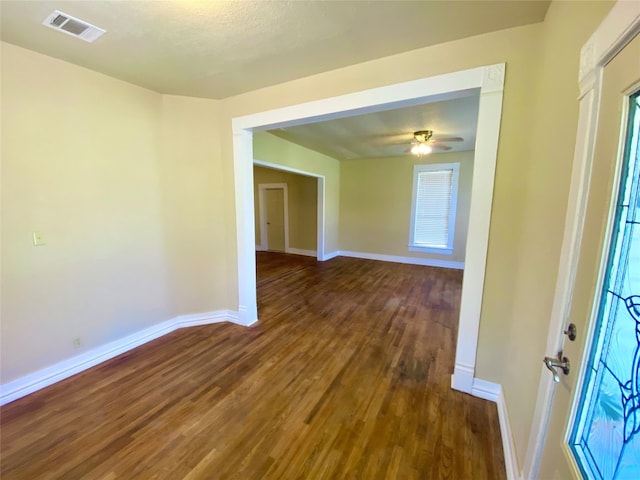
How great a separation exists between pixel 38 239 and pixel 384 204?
6.03 m

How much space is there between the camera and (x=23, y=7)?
1502 millimetres

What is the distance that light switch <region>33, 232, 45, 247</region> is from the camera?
2041 millimetres

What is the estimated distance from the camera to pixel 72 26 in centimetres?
168

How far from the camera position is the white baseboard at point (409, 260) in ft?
19.7

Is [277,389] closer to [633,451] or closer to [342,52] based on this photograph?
[633,451]

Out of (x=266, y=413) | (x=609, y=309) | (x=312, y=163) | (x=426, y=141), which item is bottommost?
(x=266, y=413)

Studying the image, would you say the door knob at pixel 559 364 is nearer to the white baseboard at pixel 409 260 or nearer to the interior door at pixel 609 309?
the interior door at pixel 609 309

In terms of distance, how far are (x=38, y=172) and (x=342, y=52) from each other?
2530mm

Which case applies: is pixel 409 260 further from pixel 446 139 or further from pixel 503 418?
pixel 503 418

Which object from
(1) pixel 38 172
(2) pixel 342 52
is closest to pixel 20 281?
(1) pixel 38 172

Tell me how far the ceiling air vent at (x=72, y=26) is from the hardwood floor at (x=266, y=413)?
262 centimetres

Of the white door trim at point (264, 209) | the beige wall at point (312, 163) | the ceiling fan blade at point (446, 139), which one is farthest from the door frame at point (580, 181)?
the white door trim at point (264, 209)

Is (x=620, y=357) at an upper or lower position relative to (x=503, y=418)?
upper

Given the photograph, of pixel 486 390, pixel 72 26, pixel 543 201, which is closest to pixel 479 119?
pixel 543 201
